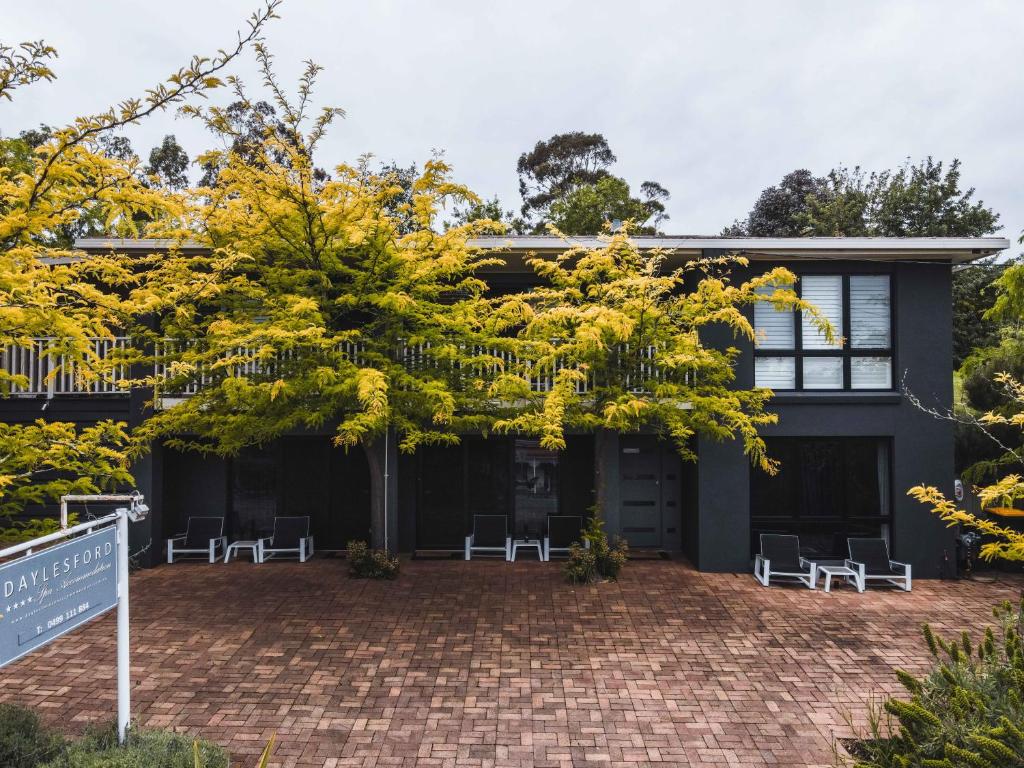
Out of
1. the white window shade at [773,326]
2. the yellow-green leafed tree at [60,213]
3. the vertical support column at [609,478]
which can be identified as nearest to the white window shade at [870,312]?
the white window shade at [773,326]

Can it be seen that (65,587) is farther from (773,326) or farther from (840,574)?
(773,326)

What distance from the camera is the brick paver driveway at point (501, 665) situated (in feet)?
19.5

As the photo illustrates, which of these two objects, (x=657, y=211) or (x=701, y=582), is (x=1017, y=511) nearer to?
(x=701, y=582)

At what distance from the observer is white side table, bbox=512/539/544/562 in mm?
12523

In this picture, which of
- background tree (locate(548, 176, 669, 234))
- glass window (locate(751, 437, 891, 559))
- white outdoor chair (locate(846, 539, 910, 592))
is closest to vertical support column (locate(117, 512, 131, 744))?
glass window (locate(751, 437, 891, 559))

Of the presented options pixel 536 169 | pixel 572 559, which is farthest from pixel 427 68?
pixel 572 559

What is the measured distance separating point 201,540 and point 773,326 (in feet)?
39.2

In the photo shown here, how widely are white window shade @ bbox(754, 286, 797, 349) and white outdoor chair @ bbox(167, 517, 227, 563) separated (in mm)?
11250

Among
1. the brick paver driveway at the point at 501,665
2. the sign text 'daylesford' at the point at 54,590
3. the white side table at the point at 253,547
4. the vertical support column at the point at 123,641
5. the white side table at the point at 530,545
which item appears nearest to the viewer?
the sign text 'daylesford' at the point at 54,590

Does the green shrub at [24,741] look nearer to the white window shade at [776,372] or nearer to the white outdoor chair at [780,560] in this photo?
the white outdoor chair at [780,560]

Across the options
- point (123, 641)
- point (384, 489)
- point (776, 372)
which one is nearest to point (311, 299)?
point (384, 489)

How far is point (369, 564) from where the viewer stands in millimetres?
11070

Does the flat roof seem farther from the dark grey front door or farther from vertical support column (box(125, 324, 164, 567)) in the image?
the dark grey front door

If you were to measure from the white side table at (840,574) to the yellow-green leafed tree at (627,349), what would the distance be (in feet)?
7.30
